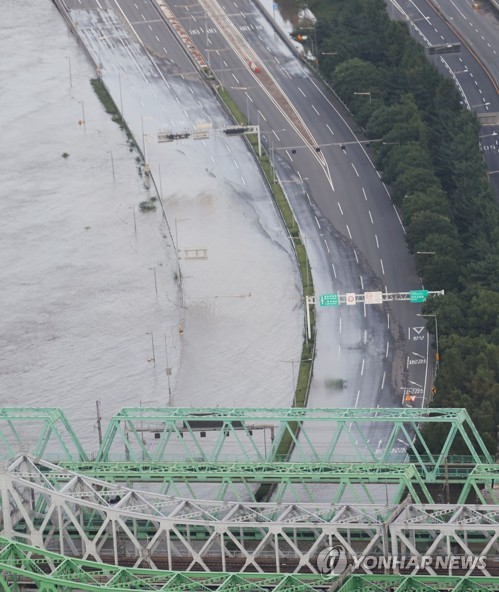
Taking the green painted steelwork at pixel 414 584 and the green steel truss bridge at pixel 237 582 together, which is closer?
the green painted steelwork at pixel 414 584

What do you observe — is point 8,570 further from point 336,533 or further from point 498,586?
point 498,586

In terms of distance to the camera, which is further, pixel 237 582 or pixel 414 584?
pixel 237 582

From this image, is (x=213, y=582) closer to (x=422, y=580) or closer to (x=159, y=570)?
(x=159, y=570)

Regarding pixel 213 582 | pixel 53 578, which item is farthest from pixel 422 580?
pixel 53 578

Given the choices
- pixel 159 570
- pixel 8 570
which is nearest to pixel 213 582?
pixel 159 570

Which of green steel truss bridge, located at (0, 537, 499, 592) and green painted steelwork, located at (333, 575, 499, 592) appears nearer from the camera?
green painted steelwork, located at (333, 575, 499, 592)

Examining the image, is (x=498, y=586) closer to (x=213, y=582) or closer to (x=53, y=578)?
(x=213, y=582)

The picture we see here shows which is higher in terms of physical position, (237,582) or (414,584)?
(237,582)

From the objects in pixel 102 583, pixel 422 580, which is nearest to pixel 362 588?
pixel 422 580
